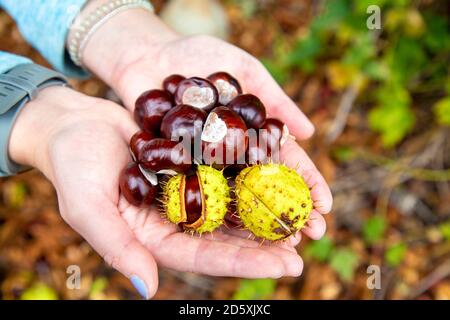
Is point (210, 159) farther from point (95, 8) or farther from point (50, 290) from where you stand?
point (50, 290)

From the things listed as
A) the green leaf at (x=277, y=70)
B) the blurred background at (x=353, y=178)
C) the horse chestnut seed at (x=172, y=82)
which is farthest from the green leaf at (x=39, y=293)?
the green leaf at (x=277, y=70)

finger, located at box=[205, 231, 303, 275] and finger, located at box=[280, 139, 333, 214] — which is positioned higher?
finger, located at box=[280, 139, 333, 214]

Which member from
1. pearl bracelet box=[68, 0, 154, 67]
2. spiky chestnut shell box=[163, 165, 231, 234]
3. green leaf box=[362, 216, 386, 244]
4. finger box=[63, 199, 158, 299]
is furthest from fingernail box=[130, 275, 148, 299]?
green leaf box=[362, 216, 386, 244]

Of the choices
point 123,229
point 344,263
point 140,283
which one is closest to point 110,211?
point 123,229

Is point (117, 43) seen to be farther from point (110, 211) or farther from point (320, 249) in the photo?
point (320, 249)

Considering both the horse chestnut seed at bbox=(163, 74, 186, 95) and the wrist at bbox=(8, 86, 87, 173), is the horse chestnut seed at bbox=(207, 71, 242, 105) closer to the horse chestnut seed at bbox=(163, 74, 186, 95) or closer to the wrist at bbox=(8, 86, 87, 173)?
the horse chestnut seed at bbox=(163, 74, 186, 95)

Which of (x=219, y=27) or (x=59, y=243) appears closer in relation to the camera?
(x=59, y=243)
